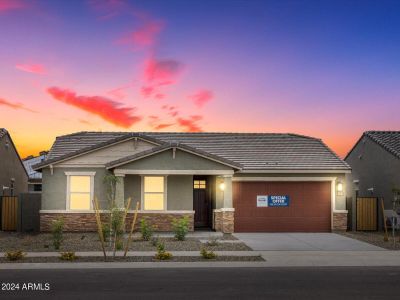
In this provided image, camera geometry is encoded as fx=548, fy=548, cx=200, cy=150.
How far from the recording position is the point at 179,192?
25.2 m

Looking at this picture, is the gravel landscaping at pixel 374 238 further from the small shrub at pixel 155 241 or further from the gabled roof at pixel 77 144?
A: the gabled roof at pixel 77 144

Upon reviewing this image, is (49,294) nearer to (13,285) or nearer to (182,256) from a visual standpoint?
(13,285)

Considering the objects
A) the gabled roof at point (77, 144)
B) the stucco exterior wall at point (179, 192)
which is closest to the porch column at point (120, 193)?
the stucco exterior wall at point (179, 192)

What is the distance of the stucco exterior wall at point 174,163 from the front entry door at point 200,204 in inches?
99.1

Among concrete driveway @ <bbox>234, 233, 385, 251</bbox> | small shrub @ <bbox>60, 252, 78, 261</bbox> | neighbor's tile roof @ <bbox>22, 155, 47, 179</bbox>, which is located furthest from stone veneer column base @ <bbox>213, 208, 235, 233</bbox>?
neighbor's tile roof @ <bbox>22, 155, 47, 179</bbox>

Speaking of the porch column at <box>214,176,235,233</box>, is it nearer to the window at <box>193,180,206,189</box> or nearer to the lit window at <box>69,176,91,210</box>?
the window at <box>193,180,206,189</box>

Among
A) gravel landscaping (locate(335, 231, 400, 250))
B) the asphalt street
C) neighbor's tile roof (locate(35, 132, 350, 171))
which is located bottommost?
the asphalt street

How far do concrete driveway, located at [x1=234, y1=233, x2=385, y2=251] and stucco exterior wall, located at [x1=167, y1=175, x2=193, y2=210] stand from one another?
2.69 meters

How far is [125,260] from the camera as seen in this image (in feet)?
53.6

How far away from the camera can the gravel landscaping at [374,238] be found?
2064 cm

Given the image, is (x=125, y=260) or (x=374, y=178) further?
(x=374, y=178)

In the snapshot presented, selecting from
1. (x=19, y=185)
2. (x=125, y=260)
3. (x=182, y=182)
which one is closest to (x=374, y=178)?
(x=182, y=182)

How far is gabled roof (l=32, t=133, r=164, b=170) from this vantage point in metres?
25.1

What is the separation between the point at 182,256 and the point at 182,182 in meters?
8.39
